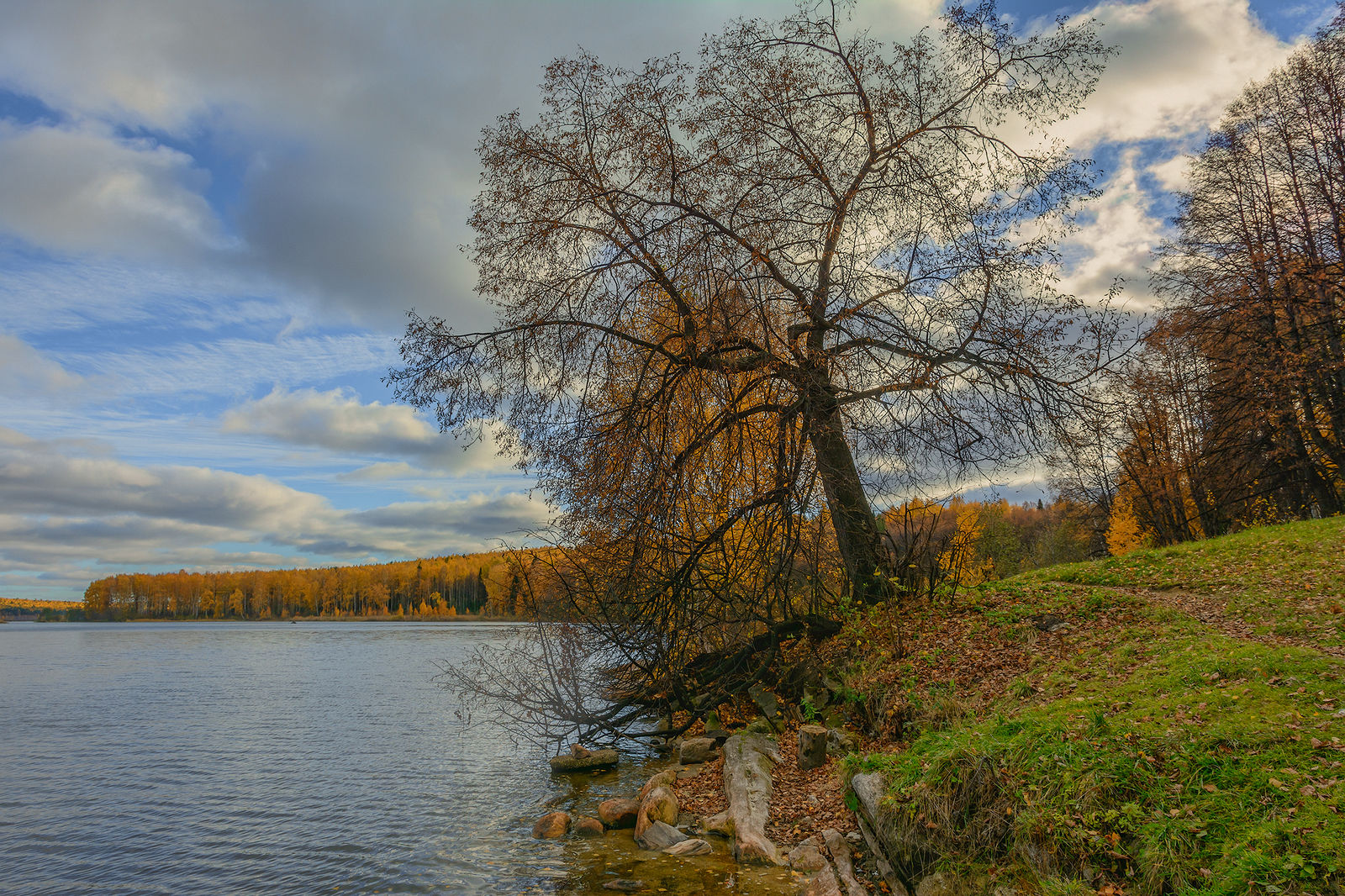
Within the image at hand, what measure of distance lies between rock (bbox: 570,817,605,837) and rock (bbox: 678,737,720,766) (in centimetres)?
214

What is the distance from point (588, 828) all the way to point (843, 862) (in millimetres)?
3758

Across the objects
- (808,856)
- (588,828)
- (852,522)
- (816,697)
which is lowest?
(588,828)

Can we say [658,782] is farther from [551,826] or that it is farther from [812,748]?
[812,748]

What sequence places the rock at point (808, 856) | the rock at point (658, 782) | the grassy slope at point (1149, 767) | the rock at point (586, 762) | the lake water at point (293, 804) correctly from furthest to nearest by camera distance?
the rock at point (586, 762)
the rock at point (658, 782)
the lake water at point (293, 804)
the rock at point (808, 856)
the grassy slope at point (1149, 767)

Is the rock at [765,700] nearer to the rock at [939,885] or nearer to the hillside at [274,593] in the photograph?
the rock at [939,885]

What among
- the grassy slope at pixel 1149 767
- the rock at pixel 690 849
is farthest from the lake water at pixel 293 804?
the grassy slope at pixel 1149 767

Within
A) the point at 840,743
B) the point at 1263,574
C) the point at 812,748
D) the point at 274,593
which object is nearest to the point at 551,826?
the point at 812,748

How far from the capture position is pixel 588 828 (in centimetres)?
907

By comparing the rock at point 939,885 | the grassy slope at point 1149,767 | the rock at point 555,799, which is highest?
the grassy slope at point 1149,767

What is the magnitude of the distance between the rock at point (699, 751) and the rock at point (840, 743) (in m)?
2.51

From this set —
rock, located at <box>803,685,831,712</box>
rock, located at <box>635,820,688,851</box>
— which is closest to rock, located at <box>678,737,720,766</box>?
rock, located at <box>803,685,831,712</box>

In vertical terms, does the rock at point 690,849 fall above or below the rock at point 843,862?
below

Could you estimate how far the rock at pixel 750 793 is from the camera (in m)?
7.30

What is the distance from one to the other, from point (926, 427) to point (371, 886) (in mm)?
9280
